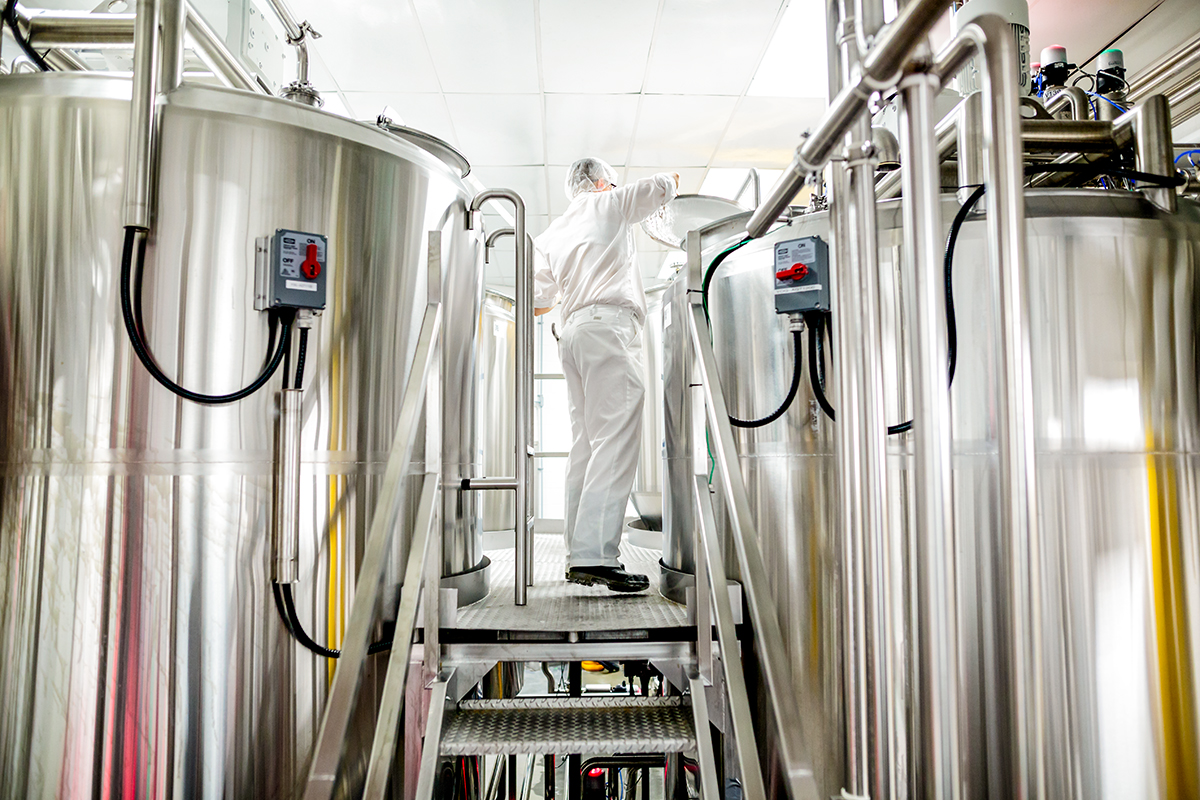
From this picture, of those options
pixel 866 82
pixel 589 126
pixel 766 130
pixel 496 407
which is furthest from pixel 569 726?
pixel 766 130

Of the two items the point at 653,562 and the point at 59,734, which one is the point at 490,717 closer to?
the point at 59,734

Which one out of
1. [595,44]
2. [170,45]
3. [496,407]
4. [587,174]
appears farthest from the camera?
[496,407]

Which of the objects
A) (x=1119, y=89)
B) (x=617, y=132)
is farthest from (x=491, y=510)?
(x=1119, y=89)

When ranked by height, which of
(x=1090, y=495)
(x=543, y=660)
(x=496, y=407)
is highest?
(x=496, y=407)

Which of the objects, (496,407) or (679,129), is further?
(679,129)

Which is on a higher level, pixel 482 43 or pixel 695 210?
pixel 482 43

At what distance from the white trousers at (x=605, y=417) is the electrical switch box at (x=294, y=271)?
1.01 meters

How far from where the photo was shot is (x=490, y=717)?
189 cm

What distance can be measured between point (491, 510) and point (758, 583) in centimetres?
355

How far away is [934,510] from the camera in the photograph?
0.94m

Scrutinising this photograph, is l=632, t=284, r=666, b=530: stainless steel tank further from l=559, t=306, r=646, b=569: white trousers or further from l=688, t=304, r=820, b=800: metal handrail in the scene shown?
l=688, t=304, r=820, b=800: metal handrail

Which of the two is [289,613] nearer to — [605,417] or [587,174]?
[605,417]

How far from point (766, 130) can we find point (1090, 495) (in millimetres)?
4116

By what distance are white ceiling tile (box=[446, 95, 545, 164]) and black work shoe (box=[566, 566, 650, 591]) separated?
11.1 ft
